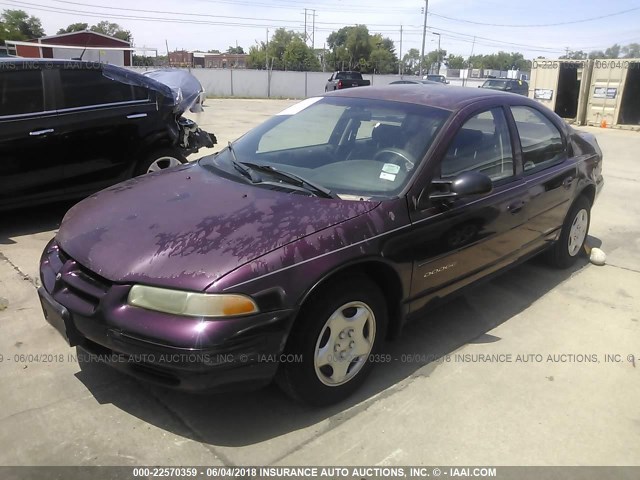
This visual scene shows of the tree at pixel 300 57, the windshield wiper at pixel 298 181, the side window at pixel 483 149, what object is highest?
the tree at pixel 300 57

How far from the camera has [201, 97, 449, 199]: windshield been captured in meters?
3.11

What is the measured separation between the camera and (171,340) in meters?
2.25

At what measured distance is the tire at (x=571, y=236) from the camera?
4.69 meters

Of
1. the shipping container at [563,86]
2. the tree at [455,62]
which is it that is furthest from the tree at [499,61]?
the shipping container at [563,86]

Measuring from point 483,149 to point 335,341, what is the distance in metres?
1.74

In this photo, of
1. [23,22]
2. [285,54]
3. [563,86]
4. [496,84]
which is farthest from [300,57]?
[563,86]

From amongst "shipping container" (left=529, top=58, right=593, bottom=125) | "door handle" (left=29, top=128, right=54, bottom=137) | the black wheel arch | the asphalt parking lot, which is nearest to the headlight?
the black wheel arch

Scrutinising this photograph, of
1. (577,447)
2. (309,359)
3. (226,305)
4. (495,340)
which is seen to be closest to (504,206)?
(495,340)

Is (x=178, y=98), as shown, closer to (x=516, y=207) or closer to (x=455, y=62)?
(x=516, y=207)

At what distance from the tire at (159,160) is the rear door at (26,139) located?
870mm

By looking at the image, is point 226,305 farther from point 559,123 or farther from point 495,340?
point 559,123

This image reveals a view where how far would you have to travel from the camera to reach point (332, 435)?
8.60 feet

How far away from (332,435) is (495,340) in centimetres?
149

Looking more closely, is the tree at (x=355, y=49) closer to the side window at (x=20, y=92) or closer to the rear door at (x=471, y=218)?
the side window at (x=20, y=92)
